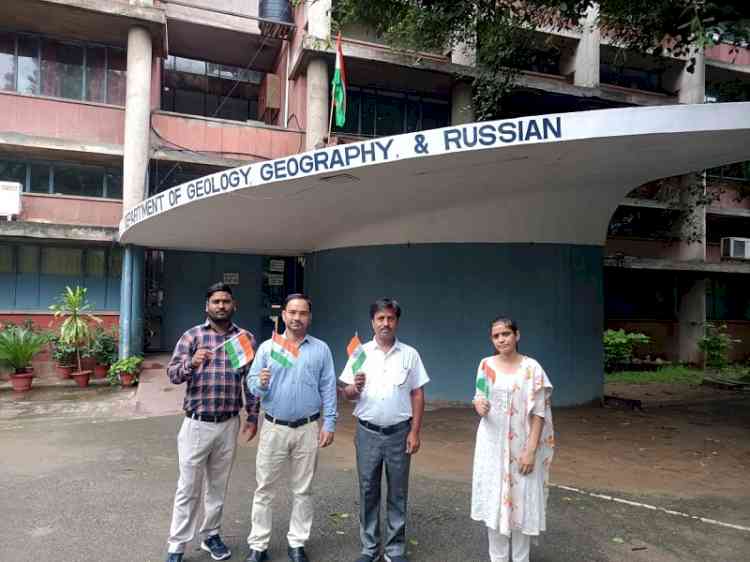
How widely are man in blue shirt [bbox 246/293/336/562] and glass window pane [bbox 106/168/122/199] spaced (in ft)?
36.3

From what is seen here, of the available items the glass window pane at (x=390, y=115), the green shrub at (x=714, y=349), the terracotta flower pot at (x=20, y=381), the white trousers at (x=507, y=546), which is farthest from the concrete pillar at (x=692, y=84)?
the terracotta flower pot at (x=20, y=381)

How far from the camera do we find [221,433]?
3.32m

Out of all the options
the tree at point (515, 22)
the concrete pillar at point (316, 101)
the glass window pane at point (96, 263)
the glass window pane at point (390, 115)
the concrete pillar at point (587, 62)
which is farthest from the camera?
the concrete pillar at point (587, 62)

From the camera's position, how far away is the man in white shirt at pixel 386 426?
3268 mm

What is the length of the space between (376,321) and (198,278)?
431 inches

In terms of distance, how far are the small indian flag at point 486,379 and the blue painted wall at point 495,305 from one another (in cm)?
495

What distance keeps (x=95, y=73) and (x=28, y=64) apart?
1353 millimetres

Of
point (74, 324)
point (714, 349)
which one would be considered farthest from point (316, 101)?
point (714, 349)

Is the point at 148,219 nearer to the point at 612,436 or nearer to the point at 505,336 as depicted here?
the point at 505,336

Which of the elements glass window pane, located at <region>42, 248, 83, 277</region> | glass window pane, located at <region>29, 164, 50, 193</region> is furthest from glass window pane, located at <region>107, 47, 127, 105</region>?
glass window pane, located at <region>42, 248, 83, 277</region>

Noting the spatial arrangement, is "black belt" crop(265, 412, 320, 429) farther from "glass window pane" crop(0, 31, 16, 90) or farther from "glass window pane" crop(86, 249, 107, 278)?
"glass window pane" crop(0, 31, 16, 90)

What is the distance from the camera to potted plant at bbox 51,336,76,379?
10.3 meters

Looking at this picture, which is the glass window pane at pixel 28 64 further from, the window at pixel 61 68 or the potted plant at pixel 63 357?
the potted plant at pixel 63 357

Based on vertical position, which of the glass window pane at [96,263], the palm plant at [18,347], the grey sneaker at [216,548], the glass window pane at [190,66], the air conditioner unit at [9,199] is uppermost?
the glass window pane at [190,66]
